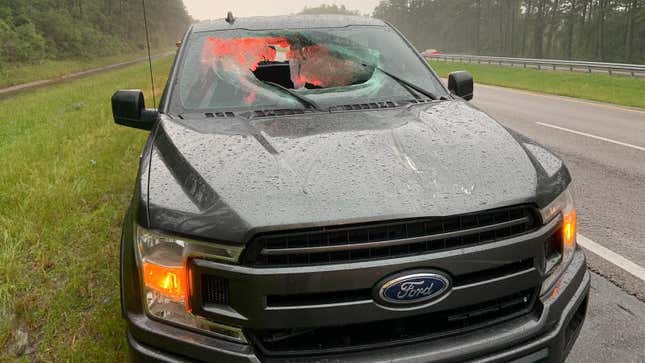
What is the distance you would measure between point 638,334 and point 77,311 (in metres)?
3.25

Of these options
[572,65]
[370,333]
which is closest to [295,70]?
[370,333]

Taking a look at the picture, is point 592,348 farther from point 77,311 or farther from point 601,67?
point 601,67

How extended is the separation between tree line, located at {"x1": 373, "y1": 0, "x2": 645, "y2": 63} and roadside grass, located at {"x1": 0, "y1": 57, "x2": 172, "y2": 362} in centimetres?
5337

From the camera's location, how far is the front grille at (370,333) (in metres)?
1.64

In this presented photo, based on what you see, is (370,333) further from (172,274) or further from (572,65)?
(572,65)

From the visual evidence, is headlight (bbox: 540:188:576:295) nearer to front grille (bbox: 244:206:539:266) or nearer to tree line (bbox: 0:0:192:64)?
front grille (bbox: 244:206:539:266)

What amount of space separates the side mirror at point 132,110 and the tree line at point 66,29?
75.6ft

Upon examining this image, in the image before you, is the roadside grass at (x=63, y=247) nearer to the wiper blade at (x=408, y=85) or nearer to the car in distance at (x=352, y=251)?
the car in distance at (x=352, y=251)

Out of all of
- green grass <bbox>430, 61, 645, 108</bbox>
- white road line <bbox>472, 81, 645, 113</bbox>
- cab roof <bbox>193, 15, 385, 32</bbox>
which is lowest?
white road line <bbox>472, 81, 645, 113</bbox>

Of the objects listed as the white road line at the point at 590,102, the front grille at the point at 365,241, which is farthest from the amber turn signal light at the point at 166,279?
the white road line at the point at 590,102

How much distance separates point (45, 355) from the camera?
2859mm

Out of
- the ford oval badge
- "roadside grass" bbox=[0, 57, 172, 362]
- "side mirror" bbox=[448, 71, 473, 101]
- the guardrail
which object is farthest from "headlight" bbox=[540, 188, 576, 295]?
the guardrail

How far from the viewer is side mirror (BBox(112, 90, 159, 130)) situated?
3.16 meters

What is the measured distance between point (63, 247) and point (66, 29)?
51.2m
